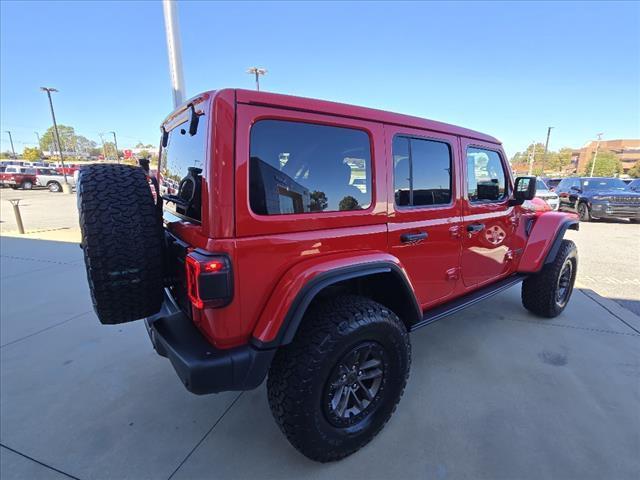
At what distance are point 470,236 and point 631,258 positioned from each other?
19.6 feet

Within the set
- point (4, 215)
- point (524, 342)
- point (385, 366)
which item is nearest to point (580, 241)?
point (524, 342)

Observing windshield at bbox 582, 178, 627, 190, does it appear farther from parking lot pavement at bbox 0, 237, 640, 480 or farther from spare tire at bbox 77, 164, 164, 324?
spare tire at bbox 77, 164, 164, 324

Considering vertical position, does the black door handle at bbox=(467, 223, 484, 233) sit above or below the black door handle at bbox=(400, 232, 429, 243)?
below

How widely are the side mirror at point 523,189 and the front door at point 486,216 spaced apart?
0.08 meters

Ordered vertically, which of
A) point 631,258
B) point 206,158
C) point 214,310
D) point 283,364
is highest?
point 206,158

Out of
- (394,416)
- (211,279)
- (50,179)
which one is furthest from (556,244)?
(50,179)

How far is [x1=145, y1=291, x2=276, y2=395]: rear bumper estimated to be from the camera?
1.56 meters

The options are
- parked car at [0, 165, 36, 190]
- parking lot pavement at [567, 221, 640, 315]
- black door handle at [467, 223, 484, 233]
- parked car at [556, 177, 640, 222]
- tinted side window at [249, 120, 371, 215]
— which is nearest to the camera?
tinted side window at [249, 120, 371, 215]

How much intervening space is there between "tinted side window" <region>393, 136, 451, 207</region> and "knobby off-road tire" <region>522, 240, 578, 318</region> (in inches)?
71.5

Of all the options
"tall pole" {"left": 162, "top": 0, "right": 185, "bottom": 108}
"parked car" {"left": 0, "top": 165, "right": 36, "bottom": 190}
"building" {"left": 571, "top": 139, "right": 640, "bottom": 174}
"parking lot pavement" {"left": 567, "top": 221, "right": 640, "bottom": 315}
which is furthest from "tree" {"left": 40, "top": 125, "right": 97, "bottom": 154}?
"building" {"left": 571, "top": 139, "right": 640, "bottom": 174}

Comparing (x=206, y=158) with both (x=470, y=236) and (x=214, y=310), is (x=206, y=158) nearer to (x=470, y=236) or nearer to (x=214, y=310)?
(x=214, y=310)

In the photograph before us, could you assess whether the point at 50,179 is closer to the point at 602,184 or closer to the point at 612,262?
the point at 612,262

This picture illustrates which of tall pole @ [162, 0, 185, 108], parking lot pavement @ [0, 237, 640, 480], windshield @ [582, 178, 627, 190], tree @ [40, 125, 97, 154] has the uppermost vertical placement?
tree @ [40, 125, 97, 154]

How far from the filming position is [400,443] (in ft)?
6.74
